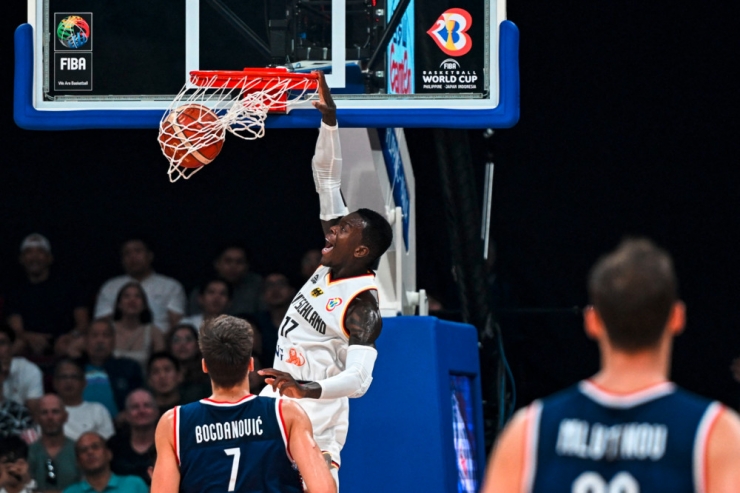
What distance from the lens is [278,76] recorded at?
228 inches

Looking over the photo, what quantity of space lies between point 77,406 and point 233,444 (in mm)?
5211

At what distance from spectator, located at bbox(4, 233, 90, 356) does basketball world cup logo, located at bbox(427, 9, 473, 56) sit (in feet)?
17.0

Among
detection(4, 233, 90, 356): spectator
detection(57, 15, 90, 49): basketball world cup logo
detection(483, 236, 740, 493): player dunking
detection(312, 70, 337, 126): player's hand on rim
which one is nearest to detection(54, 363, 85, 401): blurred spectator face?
detection(4, 233, 90, 356): spectator

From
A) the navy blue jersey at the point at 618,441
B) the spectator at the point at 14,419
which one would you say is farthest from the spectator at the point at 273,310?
the navy blue jersey at the point at 618,441

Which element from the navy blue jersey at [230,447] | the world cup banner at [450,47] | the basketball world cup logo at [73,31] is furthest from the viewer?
the basketball world cup logo at [73,31]

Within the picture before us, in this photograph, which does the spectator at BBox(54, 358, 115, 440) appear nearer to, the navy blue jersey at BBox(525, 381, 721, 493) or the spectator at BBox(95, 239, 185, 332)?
the spectator at BBox(95, 239, 185, 332)

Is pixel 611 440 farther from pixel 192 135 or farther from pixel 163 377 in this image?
pixel 163 377

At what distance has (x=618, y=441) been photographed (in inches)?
96.5

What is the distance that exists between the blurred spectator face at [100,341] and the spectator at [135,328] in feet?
0.35

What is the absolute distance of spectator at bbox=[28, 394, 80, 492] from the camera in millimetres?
8461

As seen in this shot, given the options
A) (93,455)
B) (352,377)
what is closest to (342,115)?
(352,377)

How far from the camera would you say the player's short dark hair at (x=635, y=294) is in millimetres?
2426

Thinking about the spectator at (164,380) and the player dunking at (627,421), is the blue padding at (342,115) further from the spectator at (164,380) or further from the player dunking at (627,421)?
the player dunking at (627,421)

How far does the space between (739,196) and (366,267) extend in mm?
6243
